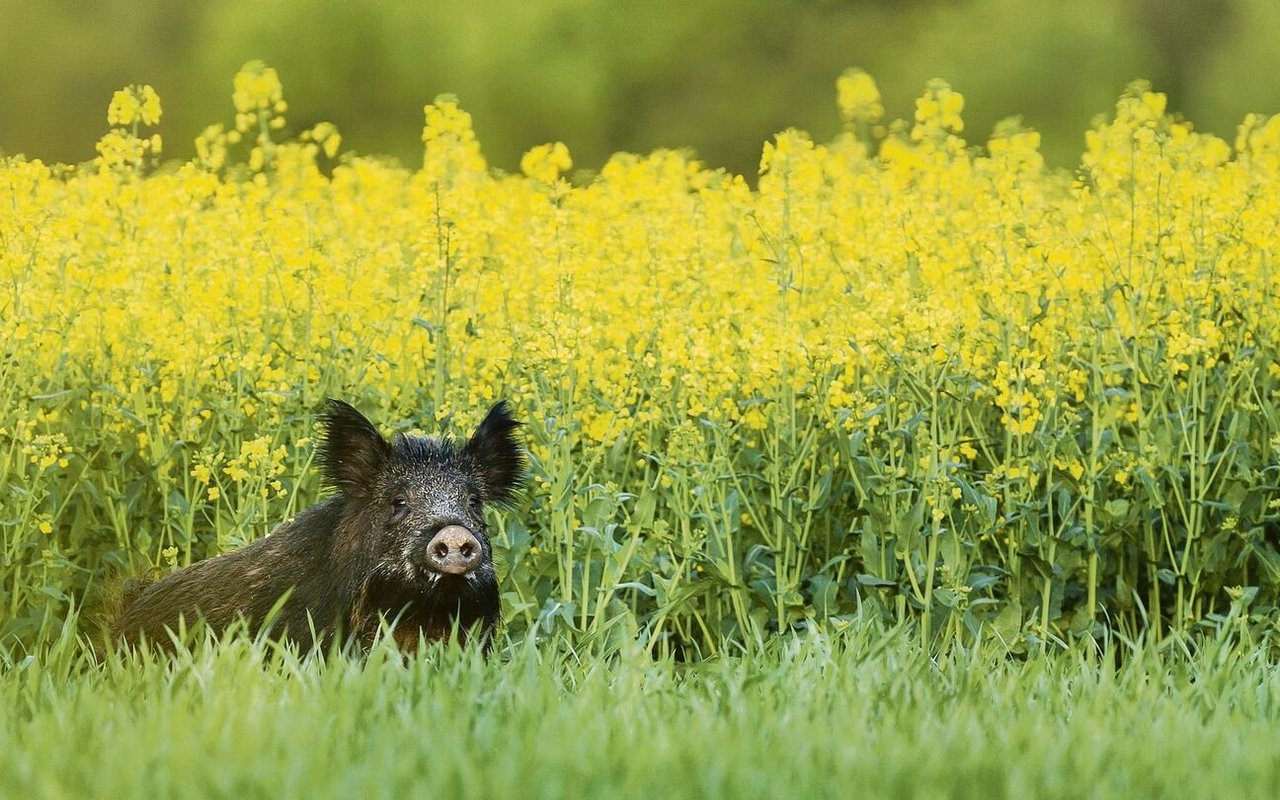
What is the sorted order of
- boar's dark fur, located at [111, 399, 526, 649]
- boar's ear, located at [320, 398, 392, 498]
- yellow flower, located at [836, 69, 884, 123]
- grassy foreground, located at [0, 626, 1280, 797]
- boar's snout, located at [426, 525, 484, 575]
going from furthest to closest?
yellow flower, located at [836, 69, 884, 123]
boar's ear, located at [320, 398, 392, 498]
boar's dark fur, located at [111, 399, 526, 649]
boar's snout, located at [426, 525, 484, 575]
grassy foreground, located at [0, 626, 1280, 797]

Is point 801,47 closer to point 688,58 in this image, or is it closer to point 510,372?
point 688,58

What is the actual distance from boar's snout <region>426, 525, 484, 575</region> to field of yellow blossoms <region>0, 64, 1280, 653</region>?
33.2 inches

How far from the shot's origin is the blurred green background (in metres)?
15.6

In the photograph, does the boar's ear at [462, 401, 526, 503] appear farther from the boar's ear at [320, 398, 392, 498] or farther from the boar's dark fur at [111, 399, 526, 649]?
the boar's ear at [320, 398, 392, 498]

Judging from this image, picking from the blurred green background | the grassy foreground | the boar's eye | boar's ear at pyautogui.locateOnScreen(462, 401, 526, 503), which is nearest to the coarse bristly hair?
boar's ear at pyautogui.locateOnScreen(462, 401, 526, 503)

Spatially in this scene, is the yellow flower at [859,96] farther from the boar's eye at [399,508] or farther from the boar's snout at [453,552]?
the boar's snout at [453,552]

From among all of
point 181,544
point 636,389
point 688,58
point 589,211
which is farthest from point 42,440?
point 688,58

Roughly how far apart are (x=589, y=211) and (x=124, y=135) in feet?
7.88

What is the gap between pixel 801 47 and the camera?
17.0m

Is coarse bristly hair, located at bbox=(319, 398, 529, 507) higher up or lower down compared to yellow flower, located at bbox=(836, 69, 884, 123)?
lower down

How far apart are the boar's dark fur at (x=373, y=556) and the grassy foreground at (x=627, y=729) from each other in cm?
27

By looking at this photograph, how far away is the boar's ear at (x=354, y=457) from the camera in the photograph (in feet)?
15.7

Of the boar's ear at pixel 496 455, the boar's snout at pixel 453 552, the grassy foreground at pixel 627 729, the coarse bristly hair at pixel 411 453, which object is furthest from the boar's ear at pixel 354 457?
the grassy foreground at pixel 627 729

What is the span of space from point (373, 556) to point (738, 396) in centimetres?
221
